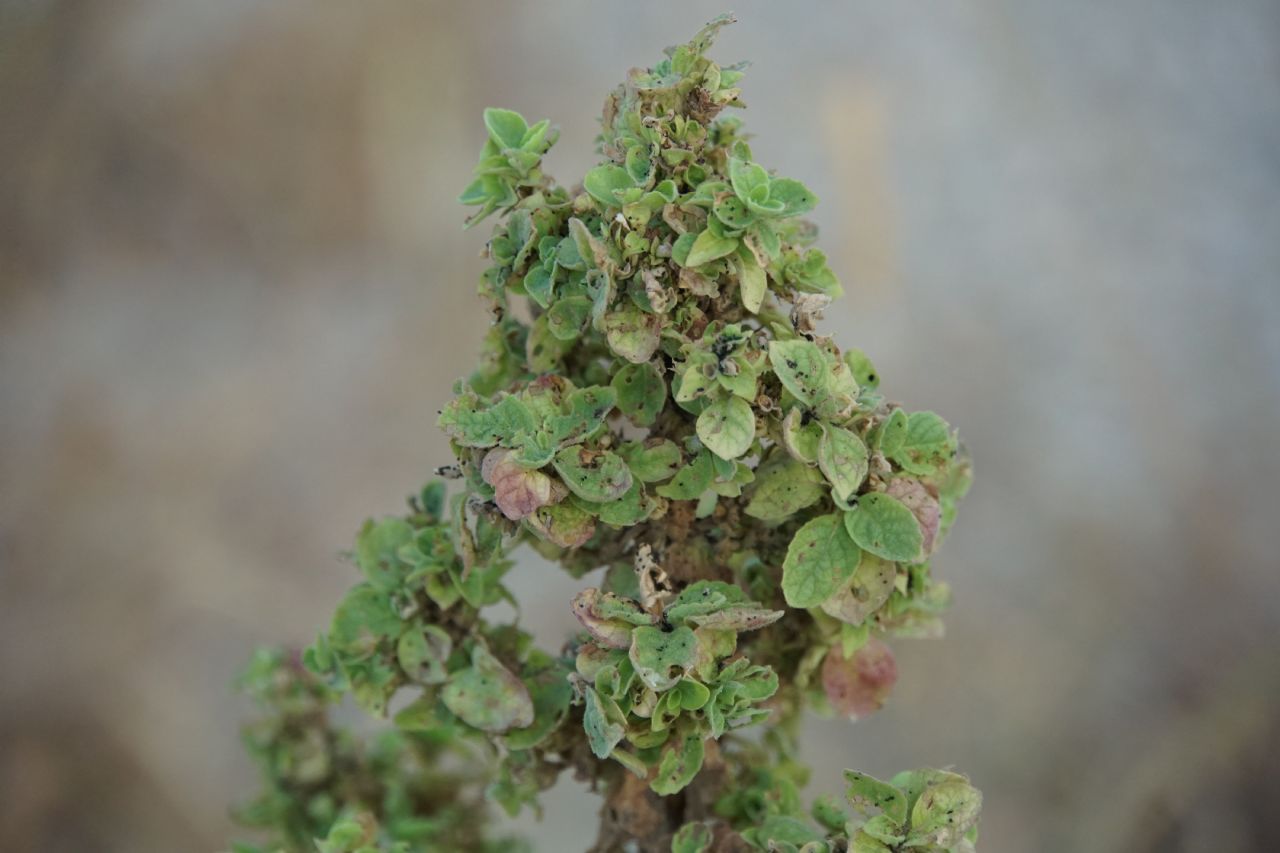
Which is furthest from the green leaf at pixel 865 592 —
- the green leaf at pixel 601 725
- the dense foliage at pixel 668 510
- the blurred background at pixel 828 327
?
the blurred background at pixel 828 327

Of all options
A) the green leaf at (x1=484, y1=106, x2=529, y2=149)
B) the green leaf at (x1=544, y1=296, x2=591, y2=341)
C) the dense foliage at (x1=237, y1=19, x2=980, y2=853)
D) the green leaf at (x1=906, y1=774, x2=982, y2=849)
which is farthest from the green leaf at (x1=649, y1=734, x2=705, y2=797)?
the green leaf at (x1=484, y1=106, x2=529, y2=149)

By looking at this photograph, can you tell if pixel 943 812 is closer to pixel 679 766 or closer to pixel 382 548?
pixel 679 766

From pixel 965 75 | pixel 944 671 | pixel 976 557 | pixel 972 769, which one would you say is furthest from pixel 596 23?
pixel 972 769

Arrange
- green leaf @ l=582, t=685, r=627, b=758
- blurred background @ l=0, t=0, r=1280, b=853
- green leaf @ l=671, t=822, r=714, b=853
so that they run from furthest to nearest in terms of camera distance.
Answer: blurred background @ l=0, t=0, r=1280, b=853, green leaf @ l=671, t=822, r=714, b=853, green leaf @ l=582, t=685, r=627, b=758

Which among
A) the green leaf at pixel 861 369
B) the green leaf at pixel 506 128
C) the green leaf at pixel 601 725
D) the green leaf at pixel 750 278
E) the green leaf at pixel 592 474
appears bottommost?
the green leaf at pixel 601 725

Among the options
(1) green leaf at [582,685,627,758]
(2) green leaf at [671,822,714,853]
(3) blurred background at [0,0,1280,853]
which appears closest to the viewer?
(1) green leaf at [582,685,627,758]

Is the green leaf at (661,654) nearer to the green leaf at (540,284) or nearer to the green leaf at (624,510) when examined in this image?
the green leaf at (624,510)

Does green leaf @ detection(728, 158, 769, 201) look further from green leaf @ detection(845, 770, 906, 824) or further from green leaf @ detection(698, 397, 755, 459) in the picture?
green leaf @ detection(845, 770, 906, 824)


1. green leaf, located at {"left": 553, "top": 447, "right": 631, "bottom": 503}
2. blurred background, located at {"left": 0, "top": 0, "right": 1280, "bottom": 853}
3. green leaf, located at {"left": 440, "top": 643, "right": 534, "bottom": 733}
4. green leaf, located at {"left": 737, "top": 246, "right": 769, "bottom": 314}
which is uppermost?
blurred background, located at {"left": 0, "top": 0, "right": 1280, "bottom": 853}

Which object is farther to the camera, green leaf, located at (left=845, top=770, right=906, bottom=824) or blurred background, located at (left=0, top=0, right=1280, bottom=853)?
blurred background, located at (left=0, top=0, right=1280, bottom=853)
